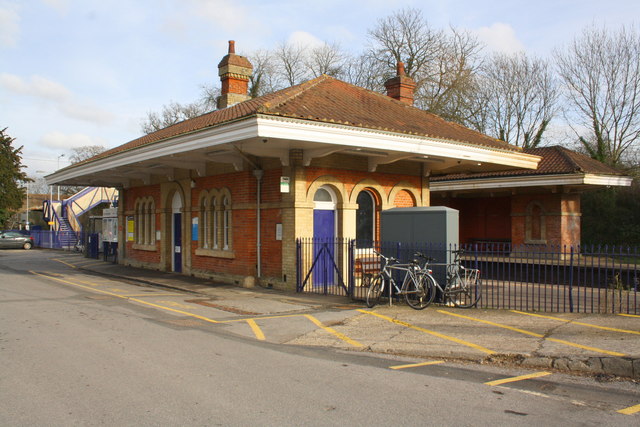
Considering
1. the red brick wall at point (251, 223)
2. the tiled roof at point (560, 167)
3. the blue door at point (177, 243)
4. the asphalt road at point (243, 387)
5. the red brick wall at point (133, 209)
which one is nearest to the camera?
the asphalt road at point (243, 387)

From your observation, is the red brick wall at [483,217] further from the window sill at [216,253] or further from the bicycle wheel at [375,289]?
the bicycle wheel at [375,289]

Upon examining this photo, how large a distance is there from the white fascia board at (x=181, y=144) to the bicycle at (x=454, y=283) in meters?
4.64

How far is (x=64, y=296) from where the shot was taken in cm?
1359

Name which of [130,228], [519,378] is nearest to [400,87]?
[130,228]

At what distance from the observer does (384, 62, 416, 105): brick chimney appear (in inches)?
798

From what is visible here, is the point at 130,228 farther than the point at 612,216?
No

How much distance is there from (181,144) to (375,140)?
499 centimetres

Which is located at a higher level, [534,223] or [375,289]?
[534,223]

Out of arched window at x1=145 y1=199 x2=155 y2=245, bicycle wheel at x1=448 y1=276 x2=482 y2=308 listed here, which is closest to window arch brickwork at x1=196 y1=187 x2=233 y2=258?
arched window at x1=145 y1=199 x2=155 y2=245

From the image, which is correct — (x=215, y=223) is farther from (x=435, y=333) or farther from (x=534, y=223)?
(x=534, y=223)

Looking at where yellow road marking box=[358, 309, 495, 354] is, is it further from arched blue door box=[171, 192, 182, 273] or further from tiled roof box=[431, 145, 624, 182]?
tiled roof box=[431, 145, 624, 182]

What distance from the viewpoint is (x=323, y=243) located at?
13805 mm

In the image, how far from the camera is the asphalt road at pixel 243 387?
497cm

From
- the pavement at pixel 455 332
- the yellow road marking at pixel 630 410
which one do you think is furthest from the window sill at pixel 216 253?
the yellow road marking at pixel 630 410
